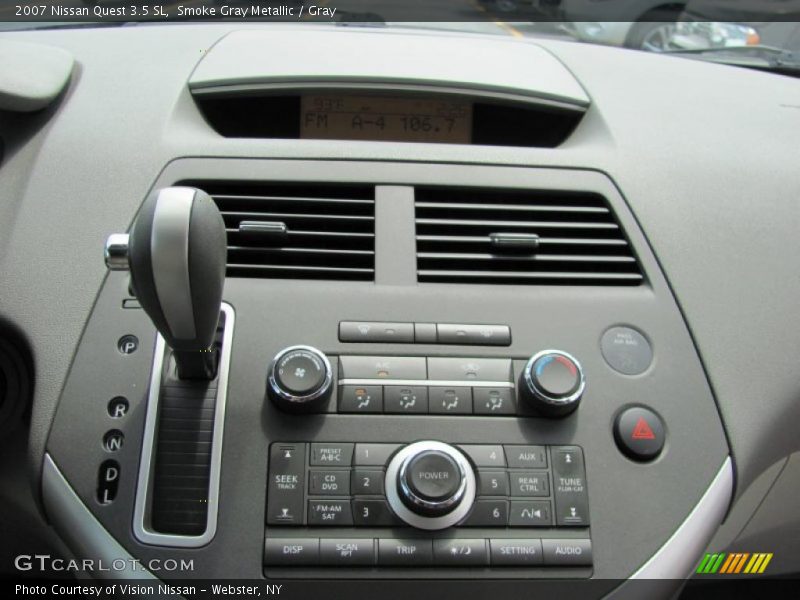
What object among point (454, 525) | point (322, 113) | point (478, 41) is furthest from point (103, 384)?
point (478, 41)

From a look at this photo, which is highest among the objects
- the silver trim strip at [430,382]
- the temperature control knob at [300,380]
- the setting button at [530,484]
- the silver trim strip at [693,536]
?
the temperature control knob at [300,380]

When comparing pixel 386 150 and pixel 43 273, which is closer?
pixel 43 273

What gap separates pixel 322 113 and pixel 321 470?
716 millimetres

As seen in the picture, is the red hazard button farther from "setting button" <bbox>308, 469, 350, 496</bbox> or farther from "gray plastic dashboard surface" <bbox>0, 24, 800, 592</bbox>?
"setting button" <bbox>308, 469, 350, 496</bbox>

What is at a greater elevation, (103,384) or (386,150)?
(386,150)

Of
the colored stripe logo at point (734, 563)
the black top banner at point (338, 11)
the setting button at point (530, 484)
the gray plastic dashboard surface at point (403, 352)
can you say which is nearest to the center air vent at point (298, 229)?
the gray plastic dashboard surface at point (403, 352)

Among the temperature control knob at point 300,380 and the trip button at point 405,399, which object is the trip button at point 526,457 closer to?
the trip button at point 405,399

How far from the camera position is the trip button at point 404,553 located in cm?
94

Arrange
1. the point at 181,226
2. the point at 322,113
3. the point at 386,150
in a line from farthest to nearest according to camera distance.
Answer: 1. the point at 322,113
2. the point at 386,150
3. the point at 181,226

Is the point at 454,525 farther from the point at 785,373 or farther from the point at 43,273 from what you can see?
the point at 43,273

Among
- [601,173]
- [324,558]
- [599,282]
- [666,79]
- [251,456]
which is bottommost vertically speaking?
[324,558]

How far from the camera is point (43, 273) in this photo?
3.64 feet

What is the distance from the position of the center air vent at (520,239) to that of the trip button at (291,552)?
17.6 inches

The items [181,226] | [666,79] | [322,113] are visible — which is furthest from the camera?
[666,79]
